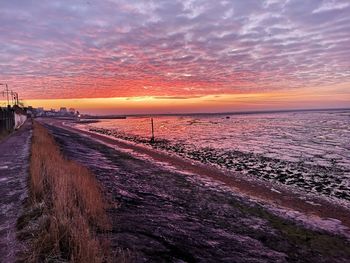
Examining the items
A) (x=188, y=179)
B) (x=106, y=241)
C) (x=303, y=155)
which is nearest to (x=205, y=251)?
(x=106, y=241)

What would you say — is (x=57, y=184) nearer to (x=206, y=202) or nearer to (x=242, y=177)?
(x=206, y=202)

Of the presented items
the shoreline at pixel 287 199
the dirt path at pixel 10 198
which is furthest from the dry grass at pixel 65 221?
the shoreline at pixel 287 199

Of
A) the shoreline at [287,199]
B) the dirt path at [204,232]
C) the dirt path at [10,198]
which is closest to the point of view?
the dirt path at [10,198]

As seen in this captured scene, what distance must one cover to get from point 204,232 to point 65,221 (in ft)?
11.9

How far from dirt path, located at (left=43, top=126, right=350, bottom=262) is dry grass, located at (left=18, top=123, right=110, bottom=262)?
61cm

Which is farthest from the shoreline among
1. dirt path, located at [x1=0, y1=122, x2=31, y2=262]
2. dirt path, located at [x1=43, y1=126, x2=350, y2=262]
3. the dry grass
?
dirt path, located at [x1=0, y1=122, x2=31, y2=262]

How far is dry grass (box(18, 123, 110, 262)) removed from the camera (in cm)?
509

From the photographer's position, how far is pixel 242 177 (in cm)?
1780

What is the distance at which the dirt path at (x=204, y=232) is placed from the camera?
6.52 m

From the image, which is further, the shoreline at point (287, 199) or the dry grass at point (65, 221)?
the shoreline at point (287, 199)

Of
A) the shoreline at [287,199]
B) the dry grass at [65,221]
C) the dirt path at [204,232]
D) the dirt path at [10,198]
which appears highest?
the dry grass at [65,221]

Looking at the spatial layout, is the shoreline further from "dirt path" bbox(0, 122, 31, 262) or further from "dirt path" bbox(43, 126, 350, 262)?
"dirt path" bbox(0, 122, 31, 262)

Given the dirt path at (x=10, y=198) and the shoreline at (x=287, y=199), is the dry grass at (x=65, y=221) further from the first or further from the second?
the shoreline at (x=287, y=199)

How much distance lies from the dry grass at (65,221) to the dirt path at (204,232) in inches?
24.2
